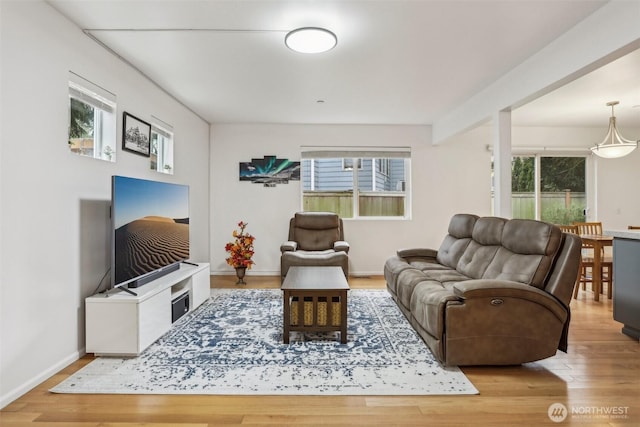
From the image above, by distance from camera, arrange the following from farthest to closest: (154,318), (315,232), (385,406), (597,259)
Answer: (315,232)
(597,259)
(154,318)
(385,406)

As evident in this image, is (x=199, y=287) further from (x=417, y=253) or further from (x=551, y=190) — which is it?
(x=551, y=190)

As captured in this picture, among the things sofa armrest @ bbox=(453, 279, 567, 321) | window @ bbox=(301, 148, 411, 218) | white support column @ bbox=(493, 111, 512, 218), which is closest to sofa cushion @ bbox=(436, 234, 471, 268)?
white support column @ bbox=(493, 111, 512, 218)

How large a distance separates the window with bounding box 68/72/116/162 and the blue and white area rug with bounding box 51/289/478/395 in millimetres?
1578

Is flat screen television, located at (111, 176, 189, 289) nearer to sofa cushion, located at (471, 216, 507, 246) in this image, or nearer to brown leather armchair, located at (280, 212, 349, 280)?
brown leather armchair, located at (280, 212, 349, 280)

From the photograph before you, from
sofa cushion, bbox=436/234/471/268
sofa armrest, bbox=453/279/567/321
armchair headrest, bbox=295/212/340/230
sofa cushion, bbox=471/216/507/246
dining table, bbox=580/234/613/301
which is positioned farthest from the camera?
armchair headrest, bbox=295/212/340/230

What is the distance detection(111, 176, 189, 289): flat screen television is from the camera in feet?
7.97

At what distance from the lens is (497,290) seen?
7.05 feet

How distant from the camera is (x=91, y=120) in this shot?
8.76 feet

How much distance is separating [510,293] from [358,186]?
3612 mm

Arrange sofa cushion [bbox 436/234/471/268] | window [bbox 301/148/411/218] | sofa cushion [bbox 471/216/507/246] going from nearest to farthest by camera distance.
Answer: sofa cushion [bbox 471/216/507/246] → sofa cushion [bbox 436/234/471/268] → window [bbox 301/148/411/218]

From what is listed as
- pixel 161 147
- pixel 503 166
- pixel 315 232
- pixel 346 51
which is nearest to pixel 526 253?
pixel 503 166

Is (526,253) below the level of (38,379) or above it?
above

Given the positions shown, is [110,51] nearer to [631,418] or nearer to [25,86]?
[25,86]

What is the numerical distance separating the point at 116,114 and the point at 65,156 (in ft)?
2.52
